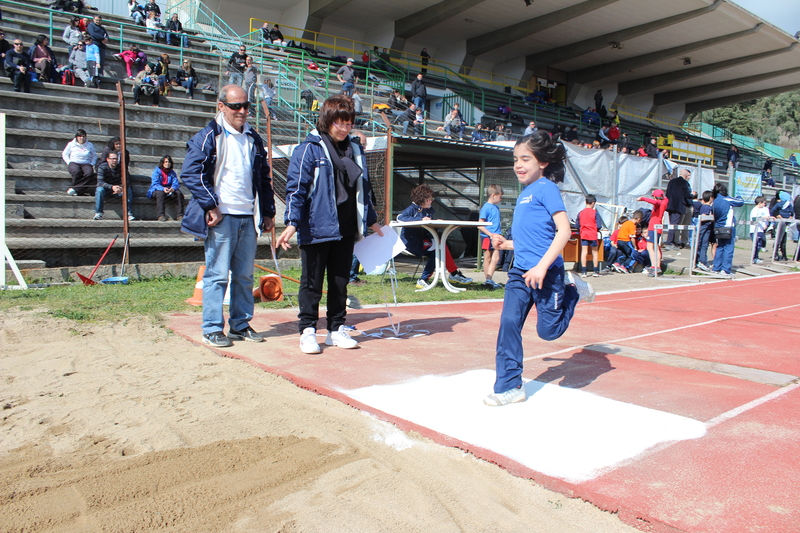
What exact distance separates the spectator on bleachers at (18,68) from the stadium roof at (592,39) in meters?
15.7

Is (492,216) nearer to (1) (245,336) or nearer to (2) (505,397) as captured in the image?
(1) (245,336)

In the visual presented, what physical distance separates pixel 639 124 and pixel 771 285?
27.7 metres

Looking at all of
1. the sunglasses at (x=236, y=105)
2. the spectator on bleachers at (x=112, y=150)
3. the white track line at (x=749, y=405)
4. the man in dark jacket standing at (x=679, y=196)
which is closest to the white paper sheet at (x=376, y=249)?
the sunglasses at (x=236, y=105)

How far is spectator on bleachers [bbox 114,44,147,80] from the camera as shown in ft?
50.6

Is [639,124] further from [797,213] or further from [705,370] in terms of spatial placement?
[705,370]

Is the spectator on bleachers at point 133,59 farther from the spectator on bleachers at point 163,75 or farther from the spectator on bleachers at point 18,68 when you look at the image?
the spectator on bleachers at point 18,68

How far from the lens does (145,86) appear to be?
13.9 meters

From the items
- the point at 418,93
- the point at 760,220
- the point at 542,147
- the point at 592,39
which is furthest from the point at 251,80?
the point at 592,39

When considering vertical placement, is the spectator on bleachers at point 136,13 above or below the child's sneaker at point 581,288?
above

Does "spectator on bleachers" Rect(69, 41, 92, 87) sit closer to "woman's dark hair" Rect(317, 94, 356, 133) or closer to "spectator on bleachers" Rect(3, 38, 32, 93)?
"spectator on bleachers" Rect(3, 38, 32, 93)

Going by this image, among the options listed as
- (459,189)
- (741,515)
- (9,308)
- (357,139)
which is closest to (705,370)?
(741,515)

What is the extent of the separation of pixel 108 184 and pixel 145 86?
4431 mm

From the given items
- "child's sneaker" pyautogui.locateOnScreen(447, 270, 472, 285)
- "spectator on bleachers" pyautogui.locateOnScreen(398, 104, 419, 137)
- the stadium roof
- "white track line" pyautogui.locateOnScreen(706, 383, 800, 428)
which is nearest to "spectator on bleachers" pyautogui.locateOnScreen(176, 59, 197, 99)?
"spectator on bleachers" pyautogui.locateOnScreen(398, 104, 419, 137)

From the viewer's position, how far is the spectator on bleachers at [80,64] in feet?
45.6
